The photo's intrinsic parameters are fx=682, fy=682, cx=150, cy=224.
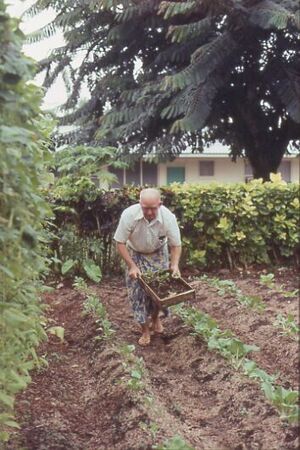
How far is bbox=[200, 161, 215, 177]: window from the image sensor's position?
25281 millimetres

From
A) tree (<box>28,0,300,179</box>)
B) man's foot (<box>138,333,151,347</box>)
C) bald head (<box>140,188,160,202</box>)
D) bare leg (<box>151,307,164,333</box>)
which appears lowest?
man's foot (<box>138,333,151,347</box>)

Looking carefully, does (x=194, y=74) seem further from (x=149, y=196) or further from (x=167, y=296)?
(x=167, y=296)

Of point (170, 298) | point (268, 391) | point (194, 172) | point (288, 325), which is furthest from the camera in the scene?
point (194, 172)

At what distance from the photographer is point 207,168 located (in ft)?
83.2

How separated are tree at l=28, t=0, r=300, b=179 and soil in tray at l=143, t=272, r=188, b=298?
7393mm

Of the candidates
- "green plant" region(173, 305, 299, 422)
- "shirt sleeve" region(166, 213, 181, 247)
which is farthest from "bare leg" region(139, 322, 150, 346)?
"shirt sleeve" region(166, 213, 181, 247)

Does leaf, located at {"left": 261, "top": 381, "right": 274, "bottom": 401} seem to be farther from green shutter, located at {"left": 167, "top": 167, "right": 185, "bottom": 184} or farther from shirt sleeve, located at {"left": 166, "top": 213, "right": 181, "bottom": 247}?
green shutter, located at {"left": 167, "top": 167, "right": 185, "bottom": 184}

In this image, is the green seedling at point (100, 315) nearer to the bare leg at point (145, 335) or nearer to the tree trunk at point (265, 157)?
the bare leg at point (145, 335)

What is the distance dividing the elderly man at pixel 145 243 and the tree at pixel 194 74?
7.20 meters

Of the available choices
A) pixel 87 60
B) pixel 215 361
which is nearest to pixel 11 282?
pixel 215 361

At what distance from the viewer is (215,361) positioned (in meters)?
5.15

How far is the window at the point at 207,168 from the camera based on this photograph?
2528cm

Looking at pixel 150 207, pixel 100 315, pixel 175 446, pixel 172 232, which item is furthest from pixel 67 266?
pixel 175 446

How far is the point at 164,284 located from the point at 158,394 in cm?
150
